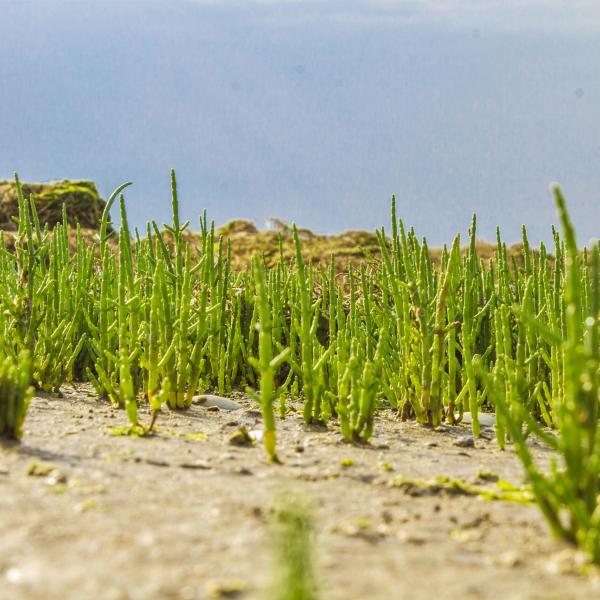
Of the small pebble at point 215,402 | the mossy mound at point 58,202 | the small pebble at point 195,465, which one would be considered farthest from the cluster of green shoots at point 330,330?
the mossy mound at point 58,202

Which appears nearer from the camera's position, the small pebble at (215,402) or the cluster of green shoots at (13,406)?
the cluster of green shoots at (13,406)

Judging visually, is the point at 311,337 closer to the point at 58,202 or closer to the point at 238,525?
the point at 238,525

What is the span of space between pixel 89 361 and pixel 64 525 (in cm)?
189

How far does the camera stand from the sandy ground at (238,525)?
86 cm

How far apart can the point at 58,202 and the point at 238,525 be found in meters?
8.09

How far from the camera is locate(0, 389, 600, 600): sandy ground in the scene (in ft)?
2.82

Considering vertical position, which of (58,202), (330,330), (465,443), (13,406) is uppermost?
(58,202)

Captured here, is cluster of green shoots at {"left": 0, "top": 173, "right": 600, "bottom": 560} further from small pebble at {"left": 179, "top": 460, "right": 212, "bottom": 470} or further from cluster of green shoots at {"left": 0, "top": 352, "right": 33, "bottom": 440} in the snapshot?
small pebble at {"left": 179, "top": 460, "right": 212, "bottom": 470}

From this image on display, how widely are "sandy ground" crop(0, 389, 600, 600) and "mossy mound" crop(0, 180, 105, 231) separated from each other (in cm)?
712

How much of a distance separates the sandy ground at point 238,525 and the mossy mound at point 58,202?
7118mm

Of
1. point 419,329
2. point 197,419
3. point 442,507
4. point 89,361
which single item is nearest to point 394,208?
point 419,329

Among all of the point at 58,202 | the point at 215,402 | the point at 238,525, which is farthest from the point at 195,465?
the point at 58,202

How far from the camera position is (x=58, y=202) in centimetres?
860

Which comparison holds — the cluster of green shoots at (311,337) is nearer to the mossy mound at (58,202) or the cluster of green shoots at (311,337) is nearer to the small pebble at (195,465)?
the small pebble at (195,465)
